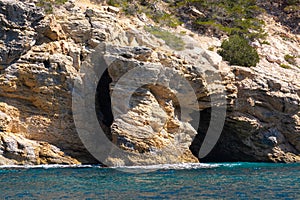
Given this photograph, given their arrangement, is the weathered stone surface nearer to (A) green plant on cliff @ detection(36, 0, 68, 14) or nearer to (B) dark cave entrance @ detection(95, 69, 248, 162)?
(A) green plant on cliff @ detection(36, 0, 68, 14)

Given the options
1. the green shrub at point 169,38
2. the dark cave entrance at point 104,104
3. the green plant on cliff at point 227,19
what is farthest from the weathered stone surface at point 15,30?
the green plant on cliff at point 227,19

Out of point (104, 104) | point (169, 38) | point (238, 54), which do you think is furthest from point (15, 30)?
point (238, 54)

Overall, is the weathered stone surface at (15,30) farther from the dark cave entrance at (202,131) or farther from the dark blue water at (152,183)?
the dark blue water at (152,183)

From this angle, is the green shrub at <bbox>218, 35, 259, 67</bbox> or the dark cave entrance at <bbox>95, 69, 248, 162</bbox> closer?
the dark cave entrance at <bbox>95, 69, 248, 162</bbox>

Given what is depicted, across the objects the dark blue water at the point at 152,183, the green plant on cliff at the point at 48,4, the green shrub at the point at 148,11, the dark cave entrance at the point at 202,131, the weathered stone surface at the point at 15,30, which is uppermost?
the green shrub at the point at 148,11

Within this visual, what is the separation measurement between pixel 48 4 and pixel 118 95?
9.02 m

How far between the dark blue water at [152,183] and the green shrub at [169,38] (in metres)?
9.30

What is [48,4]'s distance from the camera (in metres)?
29.9

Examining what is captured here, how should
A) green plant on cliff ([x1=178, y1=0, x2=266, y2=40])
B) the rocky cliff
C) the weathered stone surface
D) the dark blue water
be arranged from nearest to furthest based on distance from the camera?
the dark blue water
the rocky cliff
the weathered stone surface
green plant on cliff ([x1=178, y1=0, x2=266, y2=40])

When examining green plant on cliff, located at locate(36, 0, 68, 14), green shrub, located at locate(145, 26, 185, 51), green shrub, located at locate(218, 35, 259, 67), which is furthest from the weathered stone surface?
green shrub, located at locate(218, 35, 259, 67)

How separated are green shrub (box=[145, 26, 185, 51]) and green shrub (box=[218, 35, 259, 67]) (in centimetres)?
367

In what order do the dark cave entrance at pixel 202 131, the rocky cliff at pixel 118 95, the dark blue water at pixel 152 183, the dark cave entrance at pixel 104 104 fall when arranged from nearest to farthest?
the dark blue water at pixel 152 183, the rocky cliff at pixel 118 95, the dark cave entrance at pixel 104 104, the dark cave entrance at pixel 202 131

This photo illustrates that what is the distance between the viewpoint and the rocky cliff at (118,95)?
25.9 meters

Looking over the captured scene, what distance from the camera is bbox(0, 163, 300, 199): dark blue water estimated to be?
16.0 metres
